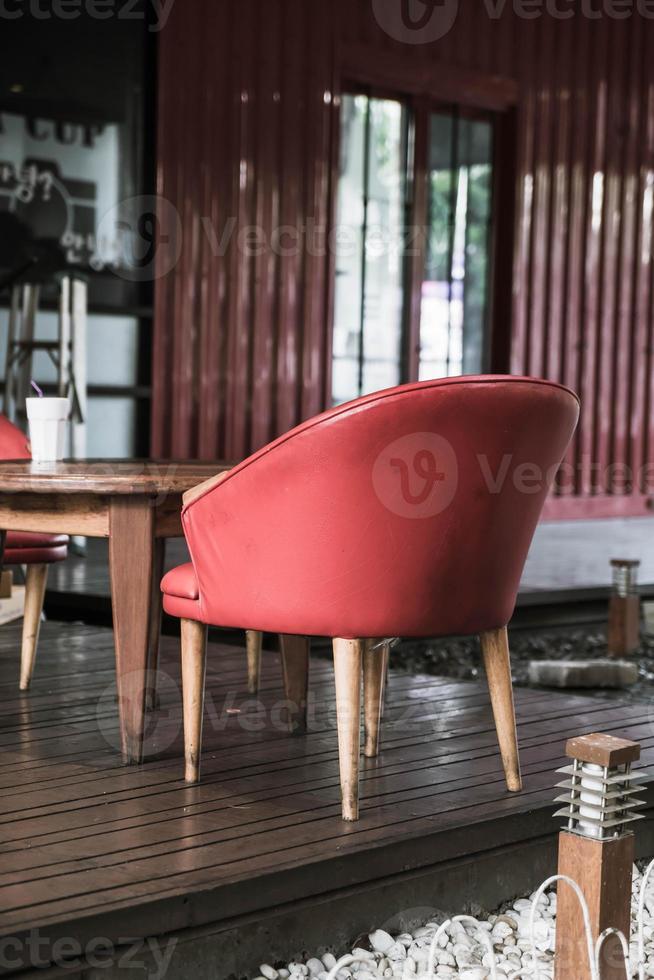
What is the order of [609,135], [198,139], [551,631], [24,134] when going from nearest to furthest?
[551,631] < [24,134] < [198,139] < [609,135]

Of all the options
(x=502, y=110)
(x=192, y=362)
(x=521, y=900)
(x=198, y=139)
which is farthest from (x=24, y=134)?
(x=521, y=900)

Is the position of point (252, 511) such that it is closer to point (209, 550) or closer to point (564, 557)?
point (209, 550)

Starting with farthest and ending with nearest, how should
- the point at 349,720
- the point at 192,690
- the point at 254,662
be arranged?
the point at 254,662, the point at 192,690, the point at 349,720

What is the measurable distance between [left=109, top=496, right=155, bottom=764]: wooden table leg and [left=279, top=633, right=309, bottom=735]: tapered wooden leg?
0.44 metres

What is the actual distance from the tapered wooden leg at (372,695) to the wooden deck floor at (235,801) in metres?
0.04

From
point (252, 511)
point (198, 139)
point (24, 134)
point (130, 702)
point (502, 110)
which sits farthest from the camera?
point (502, 110)

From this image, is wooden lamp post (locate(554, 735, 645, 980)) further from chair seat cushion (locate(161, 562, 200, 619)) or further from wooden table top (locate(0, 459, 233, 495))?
wooden table top (locate(0, 459, 233, 495))

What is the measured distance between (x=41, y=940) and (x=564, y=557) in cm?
549

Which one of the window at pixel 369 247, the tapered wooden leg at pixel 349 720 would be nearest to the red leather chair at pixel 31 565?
the tapered wooden leg at pixel 349 720

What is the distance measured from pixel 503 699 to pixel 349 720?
0.36m

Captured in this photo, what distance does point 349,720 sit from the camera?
226cm

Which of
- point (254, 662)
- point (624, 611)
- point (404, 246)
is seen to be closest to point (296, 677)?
point (254, 662)

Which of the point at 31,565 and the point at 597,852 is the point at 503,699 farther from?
the point at 31,565

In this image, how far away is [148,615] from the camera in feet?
8.41
